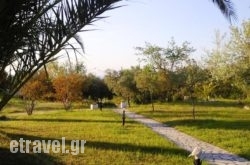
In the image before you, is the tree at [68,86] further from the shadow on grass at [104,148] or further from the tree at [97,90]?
the shadow on grass at [104,148]

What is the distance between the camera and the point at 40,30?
6.05m

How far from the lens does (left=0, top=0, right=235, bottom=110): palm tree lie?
5.76 m

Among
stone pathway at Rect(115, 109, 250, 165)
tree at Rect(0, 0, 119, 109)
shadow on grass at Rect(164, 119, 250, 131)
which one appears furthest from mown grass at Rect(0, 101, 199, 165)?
tree at Rect(0, 0, 119, 109)

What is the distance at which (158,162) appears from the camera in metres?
10.9

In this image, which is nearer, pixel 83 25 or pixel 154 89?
pixel 83 25

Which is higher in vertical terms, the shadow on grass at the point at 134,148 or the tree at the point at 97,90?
the tree at the point at 97,90

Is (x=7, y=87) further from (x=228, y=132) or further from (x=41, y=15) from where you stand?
(x=228, y=132)

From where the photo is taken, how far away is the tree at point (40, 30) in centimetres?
575

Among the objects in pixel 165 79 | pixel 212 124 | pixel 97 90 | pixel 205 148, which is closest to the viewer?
pixel 205 148

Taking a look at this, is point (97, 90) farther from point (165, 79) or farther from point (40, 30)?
point (40, 30)

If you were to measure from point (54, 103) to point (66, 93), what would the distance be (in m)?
11.4

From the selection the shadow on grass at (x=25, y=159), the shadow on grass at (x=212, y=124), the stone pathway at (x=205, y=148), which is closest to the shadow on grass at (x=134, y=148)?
the stone pathway at (x=205, y=148)

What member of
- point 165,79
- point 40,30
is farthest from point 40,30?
point 165,79

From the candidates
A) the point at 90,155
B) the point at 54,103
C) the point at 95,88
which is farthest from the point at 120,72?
the point at 90,155
